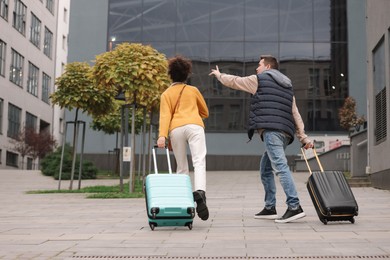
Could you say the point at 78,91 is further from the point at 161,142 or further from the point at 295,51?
the point at 295,51

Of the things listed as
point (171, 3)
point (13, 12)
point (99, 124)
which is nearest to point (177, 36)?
point (171, 3)

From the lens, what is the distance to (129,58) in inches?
501

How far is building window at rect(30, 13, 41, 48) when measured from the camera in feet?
156

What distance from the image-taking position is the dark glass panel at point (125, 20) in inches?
1390

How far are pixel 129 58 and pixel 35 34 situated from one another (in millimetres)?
38071

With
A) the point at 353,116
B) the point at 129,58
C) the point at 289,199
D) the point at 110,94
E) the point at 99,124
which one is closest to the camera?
the point at 289,199

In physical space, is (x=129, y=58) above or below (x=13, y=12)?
below

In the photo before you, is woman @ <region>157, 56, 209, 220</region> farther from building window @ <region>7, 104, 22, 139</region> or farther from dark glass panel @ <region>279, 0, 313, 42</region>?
building window @ <region>7, 104, 22, 139</region>

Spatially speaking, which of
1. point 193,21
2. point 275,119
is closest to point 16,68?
point 193,21

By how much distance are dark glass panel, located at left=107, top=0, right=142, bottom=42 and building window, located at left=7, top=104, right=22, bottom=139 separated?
11956 millimetres

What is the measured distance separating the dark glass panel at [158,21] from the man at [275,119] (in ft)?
94.6

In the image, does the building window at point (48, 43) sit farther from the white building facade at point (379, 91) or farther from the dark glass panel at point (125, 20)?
the white building facade at point (379, 91)

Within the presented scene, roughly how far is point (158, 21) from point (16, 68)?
14.6 m

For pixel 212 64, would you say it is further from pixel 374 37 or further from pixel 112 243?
pixel 112 243
